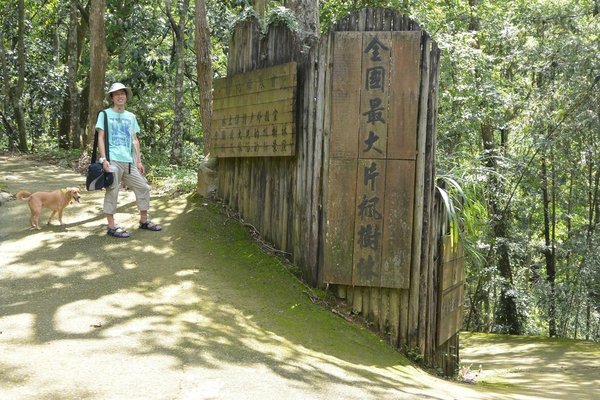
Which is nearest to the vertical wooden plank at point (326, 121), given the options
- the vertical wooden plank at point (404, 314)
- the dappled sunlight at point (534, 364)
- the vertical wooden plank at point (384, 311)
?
the vertical wooden plank at point (384, 311)

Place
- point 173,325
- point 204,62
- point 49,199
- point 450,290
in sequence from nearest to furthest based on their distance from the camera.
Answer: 1. point 173,325
2. point 450,290
3. point 49,199
4. point 204,62

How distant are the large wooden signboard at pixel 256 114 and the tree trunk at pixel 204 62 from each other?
90.6 inches

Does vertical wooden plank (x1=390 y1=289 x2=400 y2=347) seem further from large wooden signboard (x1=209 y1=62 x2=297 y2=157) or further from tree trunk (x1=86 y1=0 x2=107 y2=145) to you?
tree trunk (x1=86 y1=0 x2=107 y2=145)

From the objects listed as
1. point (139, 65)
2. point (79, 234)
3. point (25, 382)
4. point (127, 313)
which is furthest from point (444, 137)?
point (25, 382)

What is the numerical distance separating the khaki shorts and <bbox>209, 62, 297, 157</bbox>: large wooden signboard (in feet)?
3.69

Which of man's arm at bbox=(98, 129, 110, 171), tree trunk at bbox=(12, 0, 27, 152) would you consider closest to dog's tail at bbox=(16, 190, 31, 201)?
man's arm at bbox=(98, 129, 110, 171)

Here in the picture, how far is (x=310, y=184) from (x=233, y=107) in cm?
182

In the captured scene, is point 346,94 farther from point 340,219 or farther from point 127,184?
point 127,184

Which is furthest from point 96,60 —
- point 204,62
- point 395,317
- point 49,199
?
point 395,317

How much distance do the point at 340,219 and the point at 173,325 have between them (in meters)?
1.84

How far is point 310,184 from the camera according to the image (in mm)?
5980

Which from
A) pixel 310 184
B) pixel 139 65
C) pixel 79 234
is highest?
pixel 139 65

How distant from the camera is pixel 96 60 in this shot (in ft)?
38.3

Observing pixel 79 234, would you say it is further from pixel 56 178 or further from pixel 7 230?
pixel 56 178
